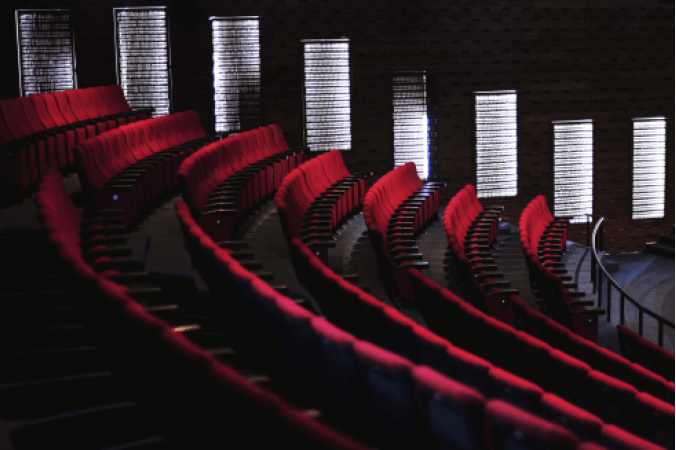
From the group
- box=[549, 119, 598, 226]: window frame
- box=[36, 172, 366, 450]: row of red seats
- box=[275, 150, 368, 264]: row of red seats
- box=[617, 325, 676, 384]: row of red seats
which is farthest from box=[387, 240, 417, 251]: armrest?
box=[549, 119, 598, 226]: window frame

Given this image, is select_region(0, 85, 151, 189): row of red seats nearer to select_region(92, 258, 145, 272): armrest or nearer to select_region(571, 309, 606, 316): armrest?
select_region(92, 258, 145, 272): armrest

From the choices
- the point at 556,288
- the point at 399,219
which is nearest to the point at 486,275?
the point at 556,288

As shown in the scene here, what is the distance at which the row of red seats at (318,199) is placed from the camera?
131 cm

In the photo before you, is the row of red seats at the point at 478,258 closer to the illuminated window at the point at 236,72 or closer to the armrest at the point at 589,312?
the armrest at the point at 589,312

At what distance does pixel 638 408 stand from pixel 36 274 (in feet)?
2.55

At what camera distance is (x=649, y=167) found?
264 cm

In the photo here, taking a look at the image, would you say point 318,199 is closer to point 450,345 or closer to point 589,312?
point 589,312

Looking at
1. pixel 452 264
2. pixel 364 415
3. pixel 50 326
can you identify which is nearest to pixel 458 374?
pixel 364 415

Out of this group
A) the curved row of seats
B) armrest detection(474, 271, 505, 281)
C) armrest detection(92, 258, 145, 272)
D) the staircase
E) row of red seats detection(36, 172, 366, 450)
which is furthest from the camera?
the staircase

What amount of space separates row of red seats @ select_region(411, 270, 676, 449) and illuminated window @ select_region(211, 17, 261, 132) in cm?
140

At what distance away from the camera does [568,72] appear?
8.32 ft

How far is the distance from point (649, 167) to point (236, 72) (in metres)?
1.50

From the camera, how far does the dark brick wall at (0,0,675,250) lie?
2.35 metres

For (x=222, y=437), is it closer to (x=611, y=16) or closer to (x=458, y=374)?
(x=458, y=374)
